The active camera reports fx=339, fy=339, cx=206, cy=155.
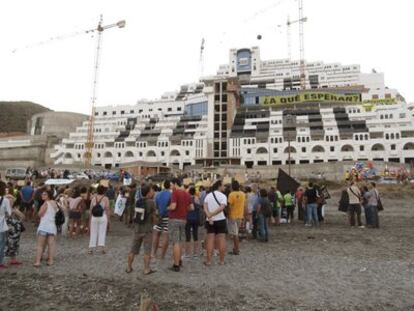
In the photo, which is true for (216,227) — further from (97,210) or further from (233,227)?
(97,210)

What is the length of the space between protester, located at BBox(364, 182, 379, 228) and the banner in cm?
8019

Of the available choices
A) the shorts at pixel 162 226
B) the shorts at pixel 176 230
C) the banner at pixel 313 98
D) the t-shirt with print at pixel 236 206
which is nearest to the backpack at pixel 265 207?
the t-shirt with print at pixel 236 206

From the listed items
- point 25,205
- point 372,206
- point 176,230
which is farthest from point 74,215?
point 372,206

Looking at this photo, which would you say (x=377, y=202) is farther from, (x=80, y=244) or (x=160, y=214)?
(x=80, y=244)

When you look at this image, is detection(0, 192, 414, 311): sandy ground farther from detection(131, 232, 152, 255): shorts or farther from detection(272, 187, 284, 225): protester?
detection(272, 187, 284, 225): protester

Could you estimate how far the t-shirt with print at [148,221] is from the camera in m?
7.06

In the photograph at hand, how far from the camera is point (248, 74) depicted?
419ft

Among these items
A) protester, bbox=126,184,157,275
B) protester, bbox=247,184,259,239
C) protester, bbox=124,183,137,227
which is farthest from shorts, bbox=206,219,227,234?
protester, bbox=124,183,137,227

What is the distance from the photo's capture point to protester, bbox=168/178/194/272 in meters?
7.30

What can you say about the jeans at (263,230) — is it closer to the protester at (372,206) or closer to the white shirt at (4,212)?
the protester at (372,206)

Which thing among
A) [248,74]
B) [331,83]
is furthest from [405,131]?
[248,74]

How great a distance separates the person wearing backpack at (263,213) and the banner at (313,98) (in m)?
84.3

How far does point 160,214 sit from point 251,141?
66.8m

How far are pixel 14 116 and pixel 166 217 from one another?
171934 mm
